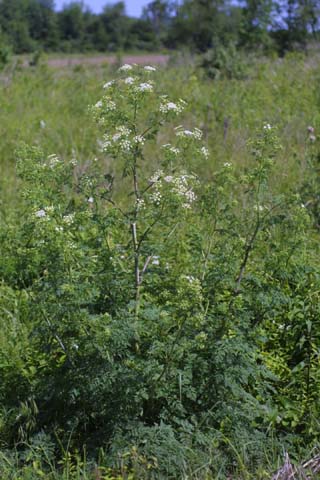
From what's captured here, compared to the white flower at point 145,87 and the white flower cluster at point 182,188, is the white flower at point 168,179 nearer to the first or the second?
the white flower cluster at point 182,188

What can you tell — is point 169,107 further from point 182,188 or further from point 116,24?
point 116,24

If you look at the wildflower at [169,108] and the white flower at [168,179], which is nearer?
the white flower at [168,179]

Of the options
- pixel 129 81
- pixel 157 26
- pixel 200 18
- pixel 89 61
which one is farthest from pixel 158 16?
pixel 129 81

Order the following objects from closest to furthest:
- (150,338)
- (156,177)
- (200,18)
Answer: (156,177)
(150,338)
(200,18)

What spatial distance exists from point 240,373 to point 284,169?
3559 millimetres

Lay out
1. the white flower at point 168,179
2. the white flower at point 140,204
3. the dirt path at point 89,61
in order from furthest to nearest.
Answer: the dirt path at point 89,61, the white flower at point 140,204, the white flower at point 168,179

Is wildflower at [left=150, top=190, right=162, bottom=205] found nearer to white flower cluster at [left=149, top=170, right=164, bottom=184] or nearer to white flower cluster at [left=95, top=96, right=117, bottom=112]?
white flower cluster at [left=149, top=170, right=164, bottom=184]

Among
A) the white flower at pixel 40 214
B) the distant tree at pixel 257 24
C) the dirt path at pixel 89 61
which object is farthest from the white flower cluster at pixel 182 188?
the distant tree at pixel 257 24

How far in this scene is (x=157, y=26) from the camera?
30.2 meters

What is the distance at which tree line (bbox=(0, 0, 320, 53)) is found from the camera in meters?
14.9

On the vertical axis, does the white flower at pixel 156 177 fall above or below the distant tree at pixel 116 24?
above

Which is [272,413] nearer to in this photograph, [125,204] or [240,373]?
[240,373]

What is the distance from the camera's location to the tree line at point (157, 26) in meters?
14.9

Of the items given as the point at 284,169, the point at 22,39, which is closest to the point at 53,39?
the point at 22,39
